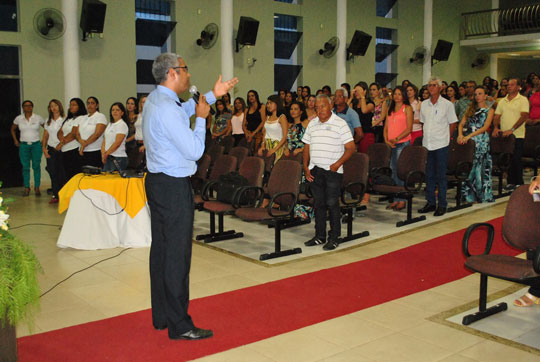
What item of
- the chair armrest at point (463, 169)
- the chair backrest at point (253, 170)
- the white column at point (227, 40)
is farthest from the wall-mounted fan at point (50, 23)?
the chair armrest at point (463, 169)

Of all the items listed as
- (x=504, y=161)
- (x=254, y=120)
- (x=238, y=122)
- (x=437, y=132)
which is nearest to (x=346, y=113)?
(x=437, y=132)

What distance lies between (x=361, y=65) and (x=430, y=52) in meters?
2.59

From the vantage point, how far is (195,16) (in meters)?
12.4

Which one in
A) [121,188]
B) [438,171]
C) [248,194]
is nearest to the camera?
[121,188]

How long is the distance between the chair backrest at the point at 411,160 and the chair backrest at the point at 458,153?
0.76m

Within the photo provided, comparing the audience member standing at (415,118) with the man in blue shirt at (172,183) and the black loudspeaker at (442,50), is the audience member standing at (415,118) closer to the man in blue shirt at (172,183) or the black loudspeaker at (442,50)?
the man in blue shirt at (172,183)

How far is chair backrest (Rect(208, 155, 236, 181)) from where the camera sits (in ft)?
21.5

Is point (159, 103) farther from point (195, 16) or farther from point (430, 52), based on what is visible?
point (430, 52)

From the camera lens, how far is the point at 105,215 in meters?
5.87

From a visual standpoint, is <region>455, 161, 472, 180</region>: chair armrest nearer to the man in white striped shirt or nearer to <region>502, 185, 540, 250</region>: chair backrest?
the man in white striped shirt

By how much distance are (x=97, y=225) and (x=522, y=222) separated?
403 cm

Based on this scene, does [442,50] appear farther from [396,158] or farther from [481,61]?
[396,158]

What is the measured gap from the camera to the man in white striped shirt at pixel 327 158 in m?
5.58

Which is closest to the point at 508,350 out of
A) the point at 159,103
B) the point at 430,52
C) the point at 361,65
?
the point at 159,103
